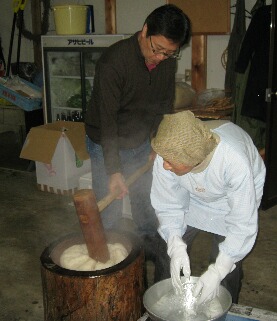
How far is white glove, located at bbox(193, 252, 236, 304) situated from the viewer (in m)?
2.02

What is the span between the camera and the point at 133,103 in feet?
9.95

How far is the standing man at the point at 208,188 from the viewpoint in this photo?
1851 millimetres

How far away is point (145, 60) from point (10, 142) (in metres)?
5.16

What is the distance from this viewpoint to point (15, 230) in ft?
14.4

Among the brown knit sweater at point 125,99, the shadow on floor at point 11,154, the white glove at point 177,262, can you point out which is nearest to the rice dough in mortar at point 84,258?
the white glove at point 177,262

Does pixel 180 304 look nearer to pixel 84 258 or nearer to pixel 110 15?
pixel 84 258

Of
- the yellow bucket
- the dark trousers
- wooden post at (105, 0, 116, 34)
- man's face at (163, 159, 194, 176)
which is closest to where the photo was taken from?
man's face at (163, 159, 194, 176)

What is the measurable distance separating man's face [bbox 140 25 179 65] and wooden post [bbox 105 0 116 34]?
3656mm

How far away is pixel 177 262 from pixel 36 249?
2128 millimetres

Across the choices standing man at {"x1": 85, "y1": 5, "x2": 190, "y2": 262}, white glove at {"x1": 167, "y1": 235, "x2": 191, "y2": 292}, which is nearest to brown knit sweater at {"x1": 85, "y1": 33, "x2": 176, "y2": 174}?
standing man at {"x1": 85, "y1": 5, "x2": 190, "y2": 262}

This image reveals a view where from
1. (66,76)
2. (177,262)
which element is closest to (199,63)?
(66,76)

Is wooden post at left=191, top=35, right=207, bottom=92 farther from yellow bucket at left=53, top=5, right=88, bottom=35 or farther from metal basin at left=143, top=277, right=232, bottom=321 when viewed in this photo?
metal basin at left=143, top=277, right=232, bottom=321

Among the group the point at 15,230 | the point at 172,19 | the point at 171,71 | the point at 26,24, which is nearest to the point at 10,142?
the point at 26,24

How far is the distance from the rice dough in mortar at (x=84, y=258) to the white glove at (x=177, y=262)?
1.21ft
